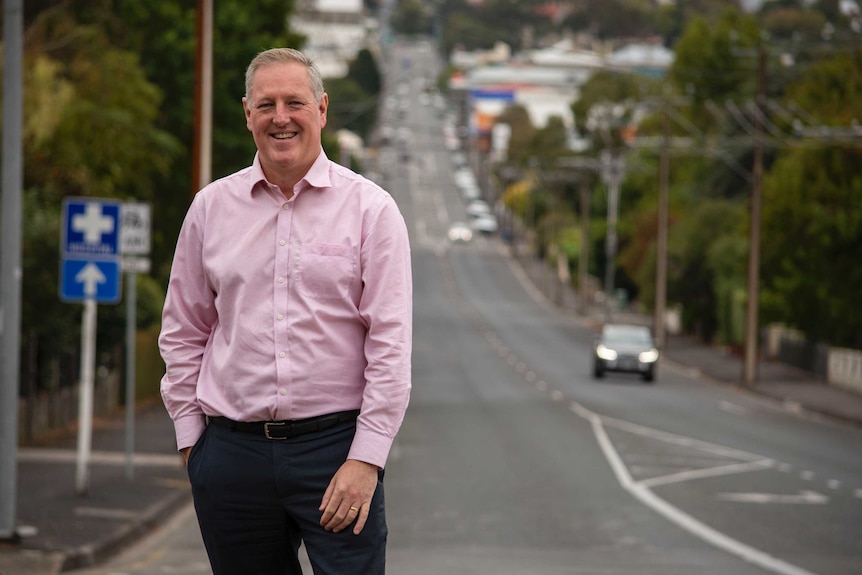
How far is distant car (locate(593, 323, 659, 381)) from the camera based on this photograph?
4347 cm

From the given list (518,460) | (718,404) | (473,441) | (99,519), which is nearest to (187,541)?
(99,519)

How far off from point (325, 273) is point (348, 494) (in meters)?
0.59

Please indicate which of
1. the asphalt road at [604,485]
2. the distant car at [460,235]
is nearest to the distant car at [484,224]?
the distant car at [460,235]

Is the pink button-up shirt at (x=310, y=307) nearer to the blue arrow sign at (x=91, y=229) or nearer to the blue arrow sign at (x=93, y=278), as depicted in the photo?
the blue arrow sign at (x=91, y=229)

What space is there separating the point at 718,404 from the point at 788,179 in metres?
16.2

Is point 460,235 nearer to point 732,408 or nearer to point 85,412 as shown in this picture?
point 732,408

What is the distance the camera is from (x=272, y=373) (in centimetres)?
460

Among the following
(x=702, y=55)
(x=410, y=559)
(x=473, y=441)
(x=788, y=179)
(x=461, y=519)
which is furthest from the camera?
(x=702, y=55)

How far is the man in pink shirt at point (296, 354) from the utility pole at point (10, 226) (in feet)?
27.2

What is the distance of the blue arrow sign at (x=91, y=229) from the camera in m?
15.5

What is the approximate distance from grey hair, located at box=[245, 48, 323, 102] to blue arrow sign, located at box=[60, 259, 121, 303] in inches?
442

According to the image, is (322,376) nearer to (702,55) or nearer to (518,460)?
(518,460)

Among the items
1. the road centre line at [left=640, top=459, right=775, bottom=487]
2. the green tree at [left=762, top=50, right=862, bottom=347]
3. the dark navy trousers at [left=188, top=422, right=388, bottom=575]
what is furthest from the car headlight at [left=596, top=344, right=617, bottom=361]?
the dark navy trousers at [left=188, top=422, right=388, bottom=575]

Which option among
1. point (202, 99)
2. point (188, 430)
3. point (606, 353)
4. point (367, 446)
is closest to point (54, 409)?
point (202, 99)
